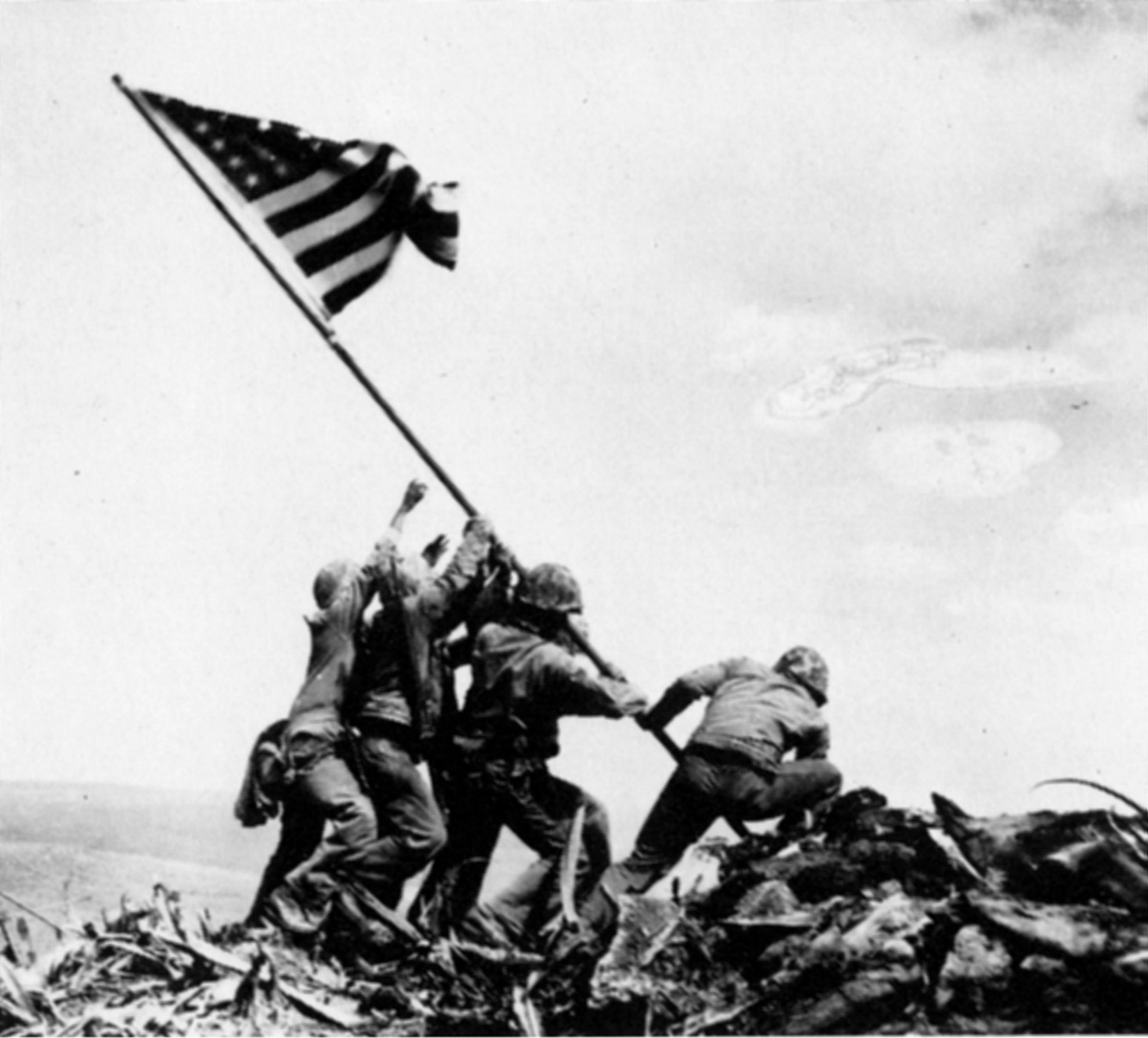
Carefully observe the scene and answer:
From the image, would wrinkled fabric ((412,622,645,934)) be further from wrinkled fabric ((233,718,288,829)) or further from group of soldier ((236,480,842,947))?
wrinkled fabric ((233,718,288,829))

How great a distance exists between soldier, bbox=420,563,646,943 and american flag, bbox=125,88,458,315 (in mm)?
2110

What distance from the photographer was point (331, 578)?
7570 millimetres

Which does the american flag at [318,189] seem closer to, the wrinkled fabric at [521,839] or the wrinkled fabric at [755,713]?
the wrinkled fabric at [521,839]

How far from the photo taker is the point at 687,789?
7.30 m

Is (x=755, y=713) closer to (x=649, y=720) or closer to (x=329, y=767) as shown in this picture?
(x=649, y=720)

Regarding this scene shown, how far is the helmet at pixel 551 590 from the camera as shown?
7.55 m

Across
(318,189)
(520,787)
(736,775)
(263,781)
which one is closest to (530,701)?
(520,787)

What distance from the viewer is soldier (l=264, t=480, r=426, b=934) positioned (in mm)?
6961

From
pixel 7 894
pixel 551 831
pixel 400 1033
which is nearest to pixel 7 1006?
pixel 7 894

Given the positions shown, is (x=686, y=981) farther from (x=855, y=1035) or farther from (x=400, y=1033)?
(x=400, y=1033)

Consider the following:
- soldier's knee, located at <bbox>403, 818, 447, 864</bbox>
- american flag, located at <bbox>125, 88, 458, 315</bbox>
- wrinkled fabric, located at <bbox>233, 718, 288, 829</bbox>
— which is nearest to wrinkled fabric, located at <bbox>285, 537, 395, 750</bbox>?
wrinkled fabric, located at <bbox>233, 718, 288, 829</bbox>

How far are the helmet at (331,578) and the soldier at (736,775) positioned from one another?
1.72 meters

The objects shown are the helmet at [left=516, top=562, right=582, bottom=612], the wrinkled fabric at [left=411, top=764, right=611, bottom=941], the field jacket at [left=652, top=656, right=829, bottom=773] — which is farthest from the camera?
the helmet at [left=516, top=562, right=582, bottom=612]

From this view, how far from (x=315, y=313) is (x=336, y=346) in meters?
0.21
